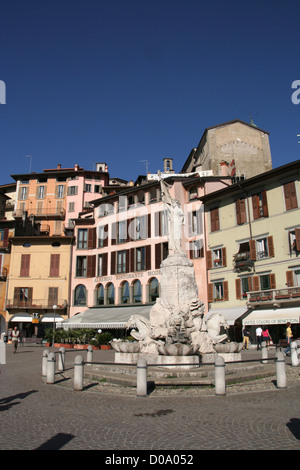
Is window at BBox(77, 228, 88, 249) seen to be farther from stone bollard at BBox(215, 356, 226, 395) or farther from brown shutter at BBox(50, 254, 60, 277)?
stone bollard at BBox(215, 356, 226, 395)

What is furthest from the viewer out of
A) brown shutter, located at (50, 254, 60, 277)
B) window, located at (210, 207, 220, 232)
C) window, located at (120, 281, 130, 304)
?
brown shutter, located at (50, 254, 60, 277)

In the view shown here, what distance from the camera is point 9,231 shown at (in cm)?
4828

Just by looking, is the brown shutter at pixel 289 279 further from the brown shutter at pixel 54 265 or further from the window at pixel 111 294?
the brown shutter at pixel 54 265

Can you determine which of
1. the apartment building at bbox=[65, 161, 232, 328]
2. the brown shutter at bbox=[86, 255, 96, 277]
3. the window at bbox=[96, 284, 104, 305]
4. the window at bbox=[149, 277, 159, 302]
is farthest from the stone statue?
the brown shutter at bbox=[86, 255, 96, 277]

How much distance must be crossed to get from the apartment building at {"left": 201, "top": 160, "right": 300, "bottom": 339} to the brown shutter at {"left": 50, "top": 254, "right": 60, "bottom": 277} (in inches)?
725

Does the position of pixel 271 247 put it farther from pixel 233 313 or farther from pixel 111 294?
pixel 111 294

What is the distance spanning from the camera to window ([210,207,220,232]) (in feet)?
116

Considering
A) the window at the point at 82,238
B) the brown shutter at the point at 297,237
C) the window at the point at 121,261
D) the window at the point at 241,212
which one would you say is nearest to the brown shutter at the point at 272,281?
the brown shutter at the point at 297,237

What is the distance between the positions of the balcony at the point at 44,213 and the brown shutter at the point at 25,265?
10.3 m

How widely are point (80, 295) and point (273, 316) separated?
74.8 feet

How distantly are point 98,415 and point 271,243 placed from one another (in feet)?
81.8

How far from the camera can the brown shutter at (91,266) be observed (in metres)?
42.8

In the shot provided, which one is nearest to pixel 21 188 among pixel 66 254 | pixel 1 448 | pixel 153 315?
pixel 66 254
